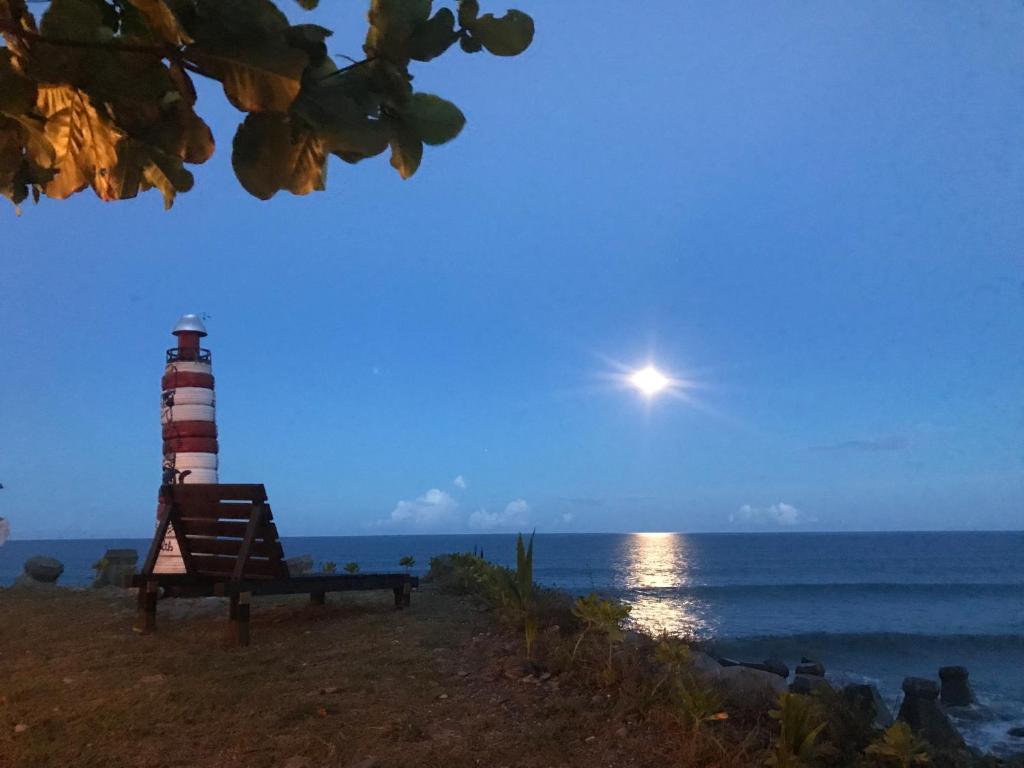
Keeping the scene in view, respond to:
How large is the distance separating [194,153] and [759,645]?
99.3 feet

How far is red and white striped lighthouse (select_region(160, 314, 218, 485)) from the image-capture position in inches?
495

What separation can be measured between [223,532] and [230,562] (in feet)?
1.07

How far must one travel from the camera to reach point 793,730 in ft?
12.4

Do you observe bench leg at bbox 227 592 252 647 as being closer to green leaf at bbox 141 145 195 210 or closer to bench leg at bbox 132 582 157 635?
bench leg at bbox 132 582 157 635

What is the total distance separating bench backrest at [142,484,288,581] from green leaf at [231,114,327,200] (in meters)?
5.86

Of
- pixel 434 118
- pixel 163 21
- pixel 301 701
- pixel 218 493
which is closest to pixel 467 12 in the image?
pixel 434 118

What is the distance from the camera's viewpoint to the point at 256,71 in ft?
4.96

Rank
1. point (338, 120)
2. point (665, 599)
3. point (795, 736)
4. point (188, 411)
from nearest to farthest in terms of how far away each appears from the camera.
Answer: point (338, 120) < point (795, 736) < point (188, 411) < point (665, 599)

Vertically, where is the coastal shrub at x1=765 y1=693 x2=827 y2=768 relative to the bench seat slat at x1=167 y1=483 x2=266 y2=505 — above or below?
below

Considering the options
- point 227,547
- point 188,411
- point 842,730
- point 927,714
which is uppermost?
point 188,411

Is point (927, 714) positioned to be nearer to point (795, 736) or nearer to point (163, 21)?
point (795, 736)

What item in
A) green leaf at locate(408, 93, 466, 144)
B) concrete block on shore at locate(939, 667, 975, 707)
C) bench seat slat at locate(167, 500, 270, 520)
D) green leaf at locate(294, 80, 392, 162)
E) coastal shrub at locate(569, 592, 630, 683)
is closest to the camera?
green leaf at locate(294, 80, 392, 162)

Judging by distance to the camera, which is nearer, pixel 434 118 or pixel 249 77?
pixel 249 77

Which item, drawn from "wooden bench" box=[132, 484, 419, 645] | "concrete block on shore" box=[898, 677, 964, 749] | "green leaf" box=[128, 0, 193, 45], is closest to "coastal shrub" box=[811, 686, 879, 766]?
"green leaf" box=[128, 0, 193, 45]
